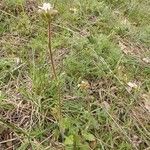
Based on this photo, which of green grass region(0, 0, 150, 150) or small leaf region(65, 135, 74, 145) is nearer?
small leaf region(65, 135, 74, 145)

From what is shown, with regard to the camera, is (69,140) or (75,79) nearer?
(69,140)

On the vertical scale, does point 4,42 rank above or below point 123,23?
below

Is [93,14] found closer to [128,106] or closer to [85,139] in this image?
[128,106]

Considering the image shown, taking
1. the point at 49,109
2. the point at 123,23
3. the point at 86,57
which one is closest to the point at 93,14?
the point at 123,23

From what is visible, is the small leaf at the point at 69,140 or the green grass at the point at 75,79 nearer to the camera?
the small leaf at the point at 69,140

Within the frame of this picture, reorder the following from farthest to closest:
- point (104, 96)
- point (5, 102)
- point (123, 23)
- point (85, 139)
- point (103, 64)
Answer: point (123, 23)
point (103, 64)
point (104, 96)
point (5, 102)
point (85, 139)

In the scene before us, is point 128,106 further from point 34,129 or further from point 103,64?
point 34,129

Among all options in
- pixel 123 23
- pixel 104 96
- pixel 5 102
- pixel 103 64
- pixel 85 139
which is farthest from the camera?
pixel 123 23

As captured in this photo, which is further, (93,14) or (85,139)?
(93,14)
